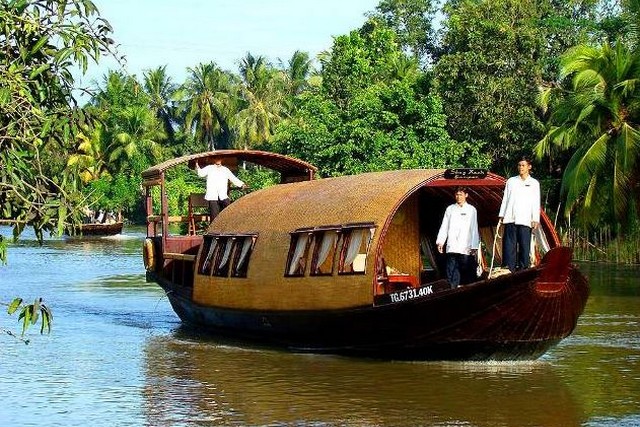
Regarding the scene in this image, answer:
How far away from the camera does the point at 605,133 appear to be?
26.2m

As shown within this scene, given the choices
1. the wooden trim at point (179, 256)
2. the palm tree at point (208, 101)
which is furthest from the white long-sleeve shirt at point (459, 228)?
the palm tree at point (208, 101)

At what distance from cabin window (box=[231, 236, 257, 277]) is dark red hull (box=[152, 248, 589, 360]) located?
3.21ft

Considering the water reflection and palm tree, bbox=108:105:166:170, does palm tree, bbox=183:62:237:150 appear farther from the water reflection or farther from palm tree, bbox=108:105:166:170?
the water reflection

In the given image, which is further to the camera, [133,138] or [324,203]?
[133,138]

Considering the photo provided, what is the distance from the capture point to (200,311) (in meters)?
15.4

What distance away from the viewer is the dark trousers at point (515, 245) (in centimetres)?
1205

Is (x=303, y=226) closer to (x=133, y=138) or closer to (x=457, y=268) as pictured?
(x=457, y=268)

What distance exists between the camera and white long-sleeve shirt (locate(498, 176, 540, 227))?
11961 mm

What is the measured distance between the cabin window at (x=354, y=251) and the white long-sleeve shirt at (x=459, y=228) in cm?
80

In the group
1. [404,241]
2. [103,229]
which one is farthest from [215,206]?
[103,229]

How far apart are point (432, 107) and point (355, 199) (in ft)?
64.3

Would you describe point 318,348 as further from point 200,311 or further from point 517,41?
point 517,41

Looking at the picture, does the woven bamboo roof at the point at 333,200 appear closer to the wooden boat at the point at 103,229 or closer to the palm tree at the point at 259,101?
the wooden boat at the point at 103,229

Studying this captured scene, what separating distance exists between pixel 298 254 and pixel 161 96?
176ft
